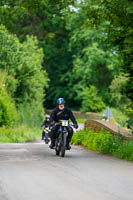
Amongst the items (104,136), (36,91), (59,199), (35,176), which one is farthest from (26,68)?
(59,199)

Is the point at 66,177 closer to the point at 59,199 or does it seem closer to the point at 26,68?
the point at 59,199

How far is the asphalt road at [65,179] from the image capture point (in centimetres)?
813

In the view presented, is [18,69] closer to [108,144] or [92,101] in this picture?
[108,144]

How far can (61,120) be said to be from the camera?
15.1 m

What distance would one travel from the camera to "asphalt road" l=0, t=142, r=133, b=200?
26.7 feet

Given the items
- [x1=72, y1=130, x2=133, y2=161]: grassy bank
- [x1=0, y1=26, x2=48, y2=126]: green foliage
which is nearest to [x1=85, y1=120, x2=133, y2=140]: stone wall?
[x1=72, y1=130, x2=133, y2=161]: grassy bank

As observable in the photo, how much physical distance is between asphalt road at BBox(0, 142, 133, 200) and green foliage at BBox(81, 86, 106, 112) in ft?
165

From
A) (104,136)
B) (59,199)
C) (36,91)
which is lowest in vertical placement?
(59,199)

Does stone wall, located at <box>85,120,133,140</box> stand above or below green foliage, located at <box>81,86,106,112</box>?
below

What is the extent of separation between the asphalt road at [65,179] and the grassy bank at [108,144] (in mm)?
1077

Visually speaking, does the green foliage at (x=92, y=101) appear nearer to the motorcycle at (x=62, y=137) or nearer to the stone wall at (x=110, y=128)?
the stone wall at (x=110, y=128)

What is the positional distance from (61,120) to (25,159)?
1.93m

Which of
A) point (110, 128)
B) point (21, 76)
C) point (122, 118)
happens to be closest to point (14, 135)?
point (21, 76)

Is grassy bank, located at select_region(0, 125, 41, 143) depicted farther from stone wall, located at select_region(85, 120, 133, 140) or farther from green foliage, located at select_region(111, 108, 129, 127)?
stone wall, located at select_region(85, 120, 133, 140)
